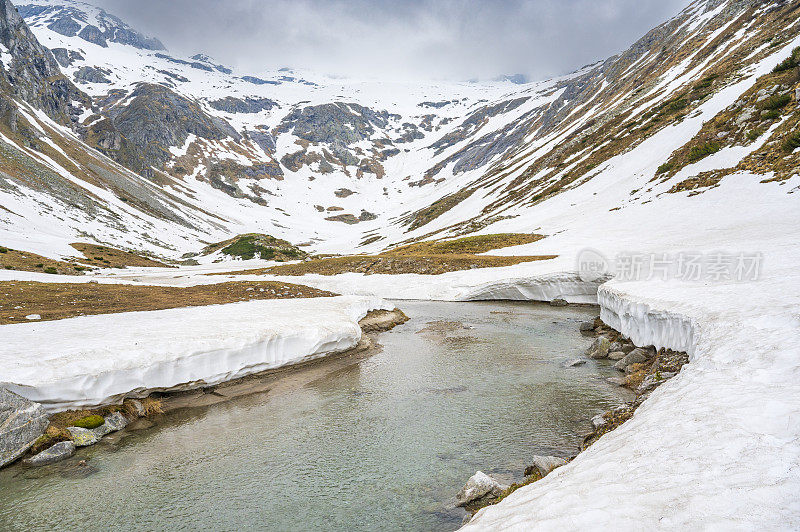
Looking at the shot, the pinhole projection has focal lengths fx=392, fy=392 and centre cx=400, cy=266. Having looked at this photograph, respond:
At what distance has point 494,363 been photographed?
18969 mm

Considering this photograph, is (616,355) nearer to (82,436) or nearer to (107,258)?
(82,436)

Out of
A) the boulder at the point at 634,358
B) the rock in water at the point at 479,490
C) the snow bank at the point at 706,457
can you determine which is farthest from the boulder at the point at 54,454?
the boulder at the point at 634,358

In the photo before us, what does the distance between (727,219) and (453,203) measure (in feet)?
304

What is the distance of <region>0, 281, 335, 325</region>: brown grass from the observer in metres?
20.2

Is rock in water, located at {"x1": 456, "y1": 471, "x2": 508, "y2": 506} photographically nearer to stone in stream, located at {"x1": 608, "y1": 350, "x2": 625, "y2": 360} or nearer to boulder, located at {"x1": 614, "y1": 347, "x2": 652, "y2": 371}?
boulder, located at {"x1": 614, "y1": 347, "x2": 652, "y2": 371}

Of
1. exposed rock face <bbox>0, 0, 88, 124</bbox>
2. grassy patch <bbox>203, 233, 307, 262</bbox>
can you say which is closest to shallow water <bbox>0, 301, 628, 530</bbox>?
grassy patch <bbox>203, 233, 307, 262</bbox>

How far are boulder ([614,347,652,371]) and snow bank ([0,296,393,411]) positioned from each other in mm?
13327

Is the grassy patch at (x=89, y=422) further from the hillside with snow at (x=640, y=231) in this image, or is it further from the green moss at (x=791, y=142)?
the green moss at (x=791, y=142)

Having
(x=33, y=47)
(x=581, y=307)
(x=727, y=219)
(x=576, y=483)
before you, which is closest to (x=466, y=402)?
(x=576, y=483)

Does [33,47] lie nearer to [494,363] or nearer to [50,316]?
[50,316]

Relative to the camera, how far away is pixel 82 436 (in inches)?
472

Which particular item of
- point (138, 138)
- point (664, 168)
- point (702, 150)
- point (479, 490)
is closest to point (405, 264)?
point (664, 168)

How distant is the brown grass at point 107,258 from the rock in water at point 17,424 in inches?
2182

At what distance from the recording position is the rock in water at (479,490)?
866 centimetres
